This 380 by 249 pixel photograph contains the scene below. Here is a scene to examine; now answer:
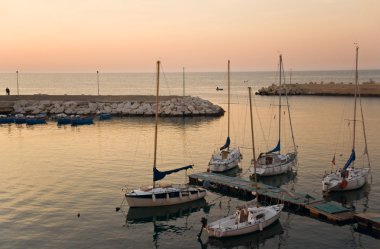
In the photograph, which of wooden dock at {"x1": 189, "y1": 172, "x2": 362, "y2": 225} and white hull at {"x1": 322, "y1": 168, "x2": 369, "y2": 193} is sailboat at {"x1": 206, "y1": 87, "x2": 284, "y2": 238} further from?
white hull at {"x1": 322, "y1": 168, "x2": 369, "y2": 193}

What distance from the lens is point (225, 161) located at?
152 ft

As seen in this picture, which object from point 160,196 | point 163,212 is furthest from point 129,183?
point 163,212

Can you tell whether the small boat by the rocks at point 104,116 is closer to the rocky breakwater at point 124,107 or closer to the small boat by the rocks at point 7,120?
the rocky breakwater at point 124,107

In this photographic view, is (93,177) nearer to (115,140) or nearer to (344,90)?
(115,140)

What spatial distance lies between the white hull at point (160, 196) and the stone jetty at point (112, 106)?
58.1 m

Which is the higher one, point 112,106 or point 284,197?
point 112,106

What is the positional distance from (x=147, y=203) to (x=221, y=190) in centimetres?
851

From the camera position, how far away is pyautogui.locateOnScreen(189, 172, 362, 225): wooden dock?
102ft

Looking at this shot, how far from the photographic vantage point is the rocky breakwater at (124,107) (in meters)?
94.4

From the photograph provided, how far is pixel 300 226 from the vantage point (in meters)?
30.2

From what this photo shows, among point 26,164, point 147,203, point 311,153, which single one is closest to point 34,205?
point 147,203

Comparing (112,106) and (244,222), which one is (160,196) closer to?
(244,222)

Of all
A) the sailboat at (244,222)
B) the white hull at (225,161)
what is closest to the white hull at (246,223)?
the sailboat at (244,222)

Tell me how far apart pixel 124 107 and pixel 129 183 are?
59271 millimetres
